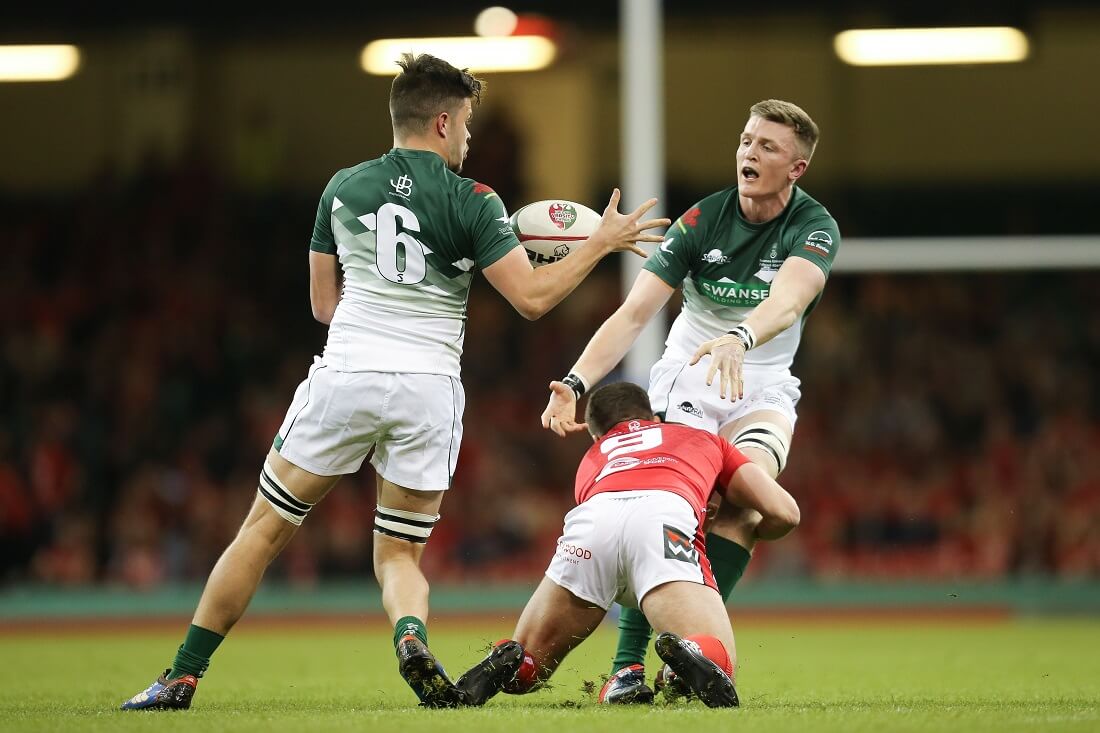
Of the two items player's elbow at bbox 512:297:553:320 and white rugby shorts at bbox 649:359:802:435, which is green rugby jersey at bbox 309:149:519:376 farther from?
white rugby shorts at bbox 649:359:802:435

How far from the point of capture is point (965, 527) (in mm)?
12859

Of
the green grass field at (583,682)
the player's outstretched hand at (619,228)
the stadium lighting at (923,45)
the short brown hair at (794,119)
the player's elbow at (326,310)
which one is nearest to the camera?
the green grass field at (583,682)

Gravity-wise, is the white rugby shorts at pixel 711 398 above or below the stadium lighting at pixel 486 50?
below

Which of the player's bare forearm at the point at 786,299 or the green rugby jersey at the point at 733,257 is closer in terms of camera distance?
the player's bare forearm at the point at 786,299

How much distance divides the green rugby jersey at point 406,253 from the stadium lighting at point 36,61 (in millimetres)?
11211

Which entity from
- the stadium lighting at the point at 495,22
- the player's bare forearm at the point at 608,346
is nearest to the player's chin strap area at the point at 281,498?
the player's bare forearm at the point at 608,346

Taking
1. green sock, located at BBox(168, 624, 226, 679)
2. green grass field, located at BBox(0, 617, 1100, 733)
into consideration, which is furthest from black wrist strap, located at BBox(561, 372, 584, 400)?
green sock, located at BBox(168, 624, 226, 679)

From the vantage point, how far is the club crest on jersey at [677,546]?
468 centimetres

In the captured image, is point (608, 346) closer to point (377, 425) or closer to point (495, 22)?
point (377, 425)

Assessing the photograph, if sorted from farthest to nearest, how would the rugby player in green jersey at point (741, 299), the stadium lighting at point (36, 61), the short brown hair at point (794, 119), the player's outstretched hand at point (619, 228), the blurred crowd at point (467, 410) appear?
the stadium lighting at point (36, 61)
the blurred crowd at point (467, 410)
the short brown hair at point (794, 119)
the rugby player in green jersey at point (741, 299)
the player's outstretched hand at point (619, 228)

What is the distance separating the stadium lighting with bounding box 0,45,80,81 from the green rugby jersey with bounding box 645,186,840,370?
11.1m

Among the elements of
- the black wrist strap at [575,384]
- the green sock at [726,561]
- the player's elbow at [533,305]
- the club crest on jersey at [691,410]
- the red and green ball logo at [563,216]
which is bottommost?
the green sock at [726,561]

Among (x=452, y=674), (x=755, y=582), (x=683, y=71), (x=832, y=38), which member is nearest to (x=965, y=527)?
(x=755, y=582)

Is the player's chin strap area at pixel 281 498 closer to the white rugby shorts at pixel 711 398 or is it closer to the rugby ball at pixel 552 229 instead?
the rugby ball at pixel 552 229
